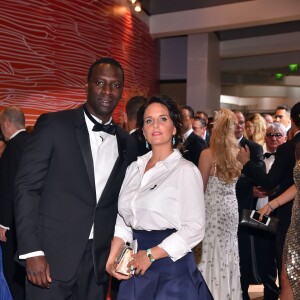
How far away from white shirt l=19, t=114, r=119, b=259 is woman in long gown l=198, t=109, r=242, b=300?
1.67m

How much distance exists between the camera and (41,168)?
82.4 inches

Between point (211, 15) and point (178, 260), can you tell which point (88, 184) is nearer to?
point (178, 260)

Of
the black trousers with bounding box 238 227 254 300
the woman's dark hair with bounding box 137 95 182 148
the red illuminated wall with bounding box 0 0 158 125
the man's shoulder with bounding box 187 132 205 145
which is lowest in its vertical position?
the black trousers with bounding box 238 227 254 300

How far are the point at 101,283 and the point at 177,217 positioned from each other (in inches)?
20.3

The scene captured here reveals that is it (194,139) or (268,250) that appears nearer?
(268,250)

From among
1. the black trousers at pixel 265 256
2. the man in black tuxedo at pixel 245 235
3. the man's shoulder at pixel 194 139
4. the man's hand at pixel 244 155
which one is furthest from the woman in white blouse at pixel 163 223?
the man's shoulder at pixel 194 139

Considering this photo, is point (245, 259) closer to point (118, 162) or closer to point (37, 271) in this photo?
point (118, 162)

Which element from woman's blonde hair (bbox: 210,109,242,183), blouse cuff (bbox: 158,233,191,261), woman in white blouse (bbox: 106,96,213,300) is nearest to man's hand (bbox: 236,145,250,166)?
woman's blonde hair (bbox: 210,109,242,183)

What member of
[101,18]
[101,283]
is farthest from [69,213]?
[101,18]

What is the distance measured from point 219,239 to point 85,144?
2.12 meters

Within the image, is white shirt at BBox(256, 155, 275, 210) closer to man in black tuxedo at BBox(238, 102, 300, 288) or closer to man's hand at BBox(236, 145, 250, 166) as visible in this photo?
man in black tuxedo at BBox(238, 102, 300, 288)

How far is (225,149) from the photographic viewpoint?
3.86m

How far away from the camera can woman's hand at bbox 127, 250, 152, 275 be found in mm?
2160

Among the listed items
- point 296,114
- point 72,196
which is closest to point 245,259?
point 296,114
